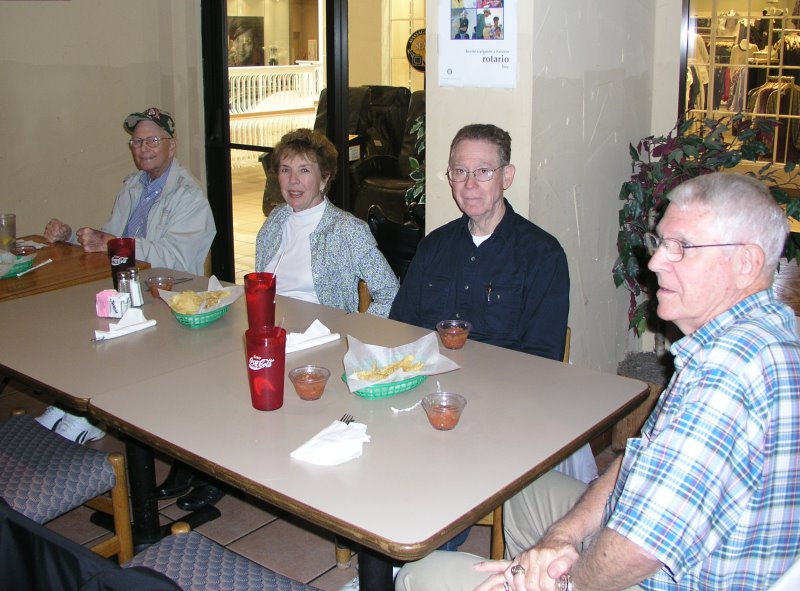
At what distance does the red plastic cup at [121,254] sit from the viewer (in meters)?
3.02

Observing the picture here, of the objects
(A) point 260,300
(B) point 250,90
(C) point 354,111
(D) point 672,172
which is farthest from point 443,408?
(B) point 250,90

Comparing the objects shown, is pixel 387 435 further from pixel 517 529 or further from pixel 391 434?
pixel 517 529

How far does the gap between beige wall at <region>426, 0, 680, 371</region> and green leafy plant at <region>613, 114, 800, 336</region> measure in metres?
0.07

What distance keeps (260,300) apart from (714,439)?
58.9 inches

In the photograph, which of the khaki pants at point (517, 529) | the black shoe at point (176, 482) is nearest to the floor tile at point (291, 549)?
the black shoe at point (176, 482)

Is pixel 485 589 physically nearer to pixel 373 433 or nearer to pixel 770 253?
pixel 373 433

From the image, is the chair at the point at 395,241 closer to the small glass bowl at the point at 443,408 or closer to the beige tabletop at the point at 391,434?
the beige tabletop at the point at 391,434

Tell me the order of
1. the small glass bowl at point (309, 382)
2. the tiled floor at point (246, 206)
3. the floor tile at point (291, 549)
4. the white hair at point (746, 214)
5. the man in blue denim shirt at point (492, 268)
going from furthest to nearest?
the tiled floor at point (246, 206)
the floor tile at point (291, 549)
the man in blue denim shirt at point (492, 268)
the small glass bowl at point (309, 382)
the white hair at point (746, 214)

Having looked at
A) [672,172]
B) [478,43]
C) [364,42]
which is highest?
[364,42]

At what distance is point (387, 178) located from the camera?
505 cm

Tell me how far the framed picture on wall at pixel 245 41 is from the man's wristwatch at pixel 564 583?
4.20 metres

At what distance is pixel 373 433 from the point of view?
6.32ft

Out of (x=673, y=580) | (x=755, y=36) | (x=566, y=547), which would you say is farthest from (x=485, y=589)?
(x=755, y=36)

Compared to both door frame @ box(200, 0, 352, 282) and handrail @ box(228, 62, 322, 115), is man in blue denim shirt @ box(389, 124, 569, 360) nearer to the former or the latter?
door frame @ box(200, 0, 352, 282)
